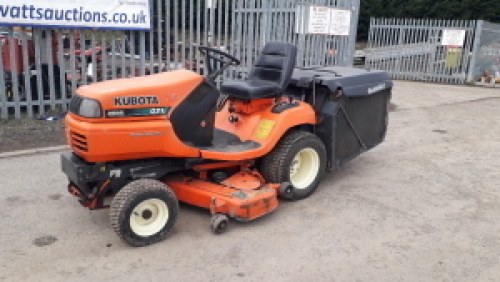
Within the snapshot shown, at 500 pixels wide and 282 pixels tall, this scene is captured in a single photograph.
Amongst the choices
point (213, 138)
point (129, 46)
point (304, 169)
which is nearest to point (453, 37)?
point (129, 46)

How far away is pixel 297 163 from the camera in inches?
190

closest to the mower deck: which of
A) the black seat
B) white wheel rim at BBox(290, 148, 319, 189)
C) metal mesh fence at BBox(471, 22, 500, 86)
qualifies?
white wheel rim at BBox(290, 148, 319, 189)

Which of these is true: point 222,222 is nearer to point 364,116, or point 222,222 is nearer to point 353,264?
point 353,264

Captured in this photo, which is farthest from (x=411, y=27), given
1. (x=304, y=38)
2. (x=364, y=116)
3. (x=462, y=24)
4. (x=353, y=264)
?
(x=353, y=264)

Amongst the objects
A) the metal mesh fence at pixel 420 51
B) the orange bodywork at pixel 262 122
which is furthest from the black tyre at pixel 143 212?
the metal mesh fence at pixel 420 51

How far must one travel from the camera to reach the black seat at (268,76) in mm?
4516

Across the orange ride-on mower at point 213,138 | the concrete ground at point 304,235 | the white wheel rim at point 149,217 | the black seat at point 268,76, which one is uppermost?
the black seat at point 268,76

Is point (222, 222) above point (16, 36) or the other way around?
the other way around

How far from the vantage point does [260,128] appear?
14.8 ft

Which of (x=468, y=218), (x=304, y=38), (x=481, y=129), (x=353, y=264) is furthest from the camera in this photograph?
(x=304, y=38)

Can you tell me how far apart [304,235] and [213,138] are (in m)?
1.26

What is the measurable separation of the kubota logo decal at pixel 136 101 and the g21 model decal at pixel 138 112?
0.05 meters

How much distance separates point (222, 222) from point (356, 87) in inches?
90.0

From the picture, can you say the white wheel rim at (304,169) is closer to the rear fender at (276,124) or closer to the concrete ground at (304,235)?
the concrete ground at (304,235)
